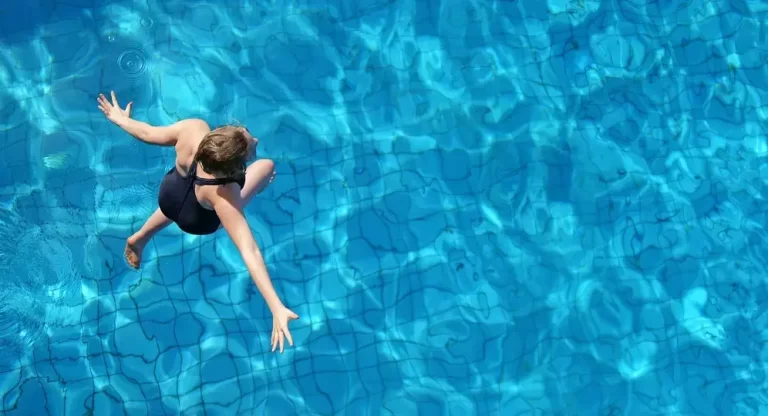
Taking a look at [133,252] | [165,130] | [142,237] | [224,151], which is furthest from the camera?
[133,252]

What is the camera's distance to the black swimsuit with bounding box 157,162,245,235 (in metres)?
3.79

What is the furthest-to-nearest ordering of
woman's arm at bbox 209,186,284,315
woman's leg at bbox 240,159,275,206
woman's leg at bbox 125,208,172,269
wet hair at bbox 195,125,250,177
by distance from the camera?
woman's leg at bbox 125,208,172,269 → woman's leg at bbox 240,159,275,206 → woman's arm at bbox 209,186,284,315 → wet hair at bbox 195,125,250,177

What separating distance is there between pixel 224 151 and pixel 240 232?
44 centimetres

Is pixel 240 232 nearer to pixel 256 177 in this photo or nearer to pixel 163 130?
pixel 256 177

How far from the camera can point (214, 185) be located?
142 inches

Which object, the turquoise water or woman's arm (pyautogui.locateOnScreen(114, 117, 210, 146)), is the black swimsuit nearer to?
woman's arm (pyautogui.locateOnScreen(114, 117, 210, 146))

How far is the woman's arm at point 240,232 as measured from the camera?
3467 mm

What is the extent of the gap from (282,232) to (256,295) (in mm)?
457

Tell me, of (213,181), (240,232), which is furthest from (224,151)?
(240,232)

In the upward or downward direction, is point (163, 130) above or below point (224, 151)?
below

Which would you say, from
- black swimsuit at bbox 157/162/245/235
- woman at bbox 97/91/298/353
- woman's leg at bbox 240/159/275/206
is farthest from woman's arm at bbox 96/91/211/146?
woman's leg at bbox 240/159/275/206

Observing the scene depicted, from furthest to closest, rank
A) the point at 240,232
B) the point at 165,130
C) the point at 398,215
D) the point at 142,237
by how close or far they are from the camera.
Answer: the point at 398,215 < the point at 142,237 < the point at 165,130 < the point at 240,232

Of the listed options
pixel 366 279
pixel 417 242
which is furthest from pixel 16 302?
pixel 417 242

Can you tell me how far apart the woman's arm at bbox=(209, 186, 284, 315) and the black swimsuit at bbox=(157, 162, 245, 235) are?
13cm
